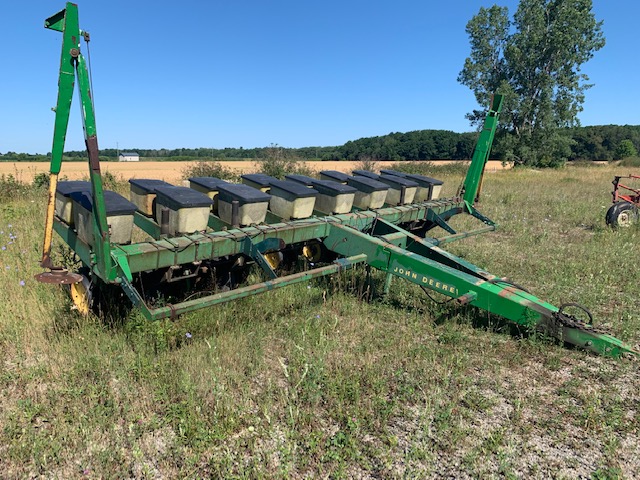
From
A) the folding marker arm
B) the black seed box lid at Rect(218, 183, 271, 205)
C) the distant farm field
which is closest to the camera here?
the folding marker arm

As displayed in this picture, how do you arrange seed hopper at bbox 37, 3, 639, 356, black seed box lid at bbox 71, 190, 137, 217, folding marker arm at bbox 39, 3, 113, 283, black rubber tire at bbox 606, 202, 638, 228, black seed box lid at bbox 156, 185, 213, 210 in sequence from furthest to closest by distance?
1. black rubber tire at bbox 606, 202, 638, 228
2. black seed box lid at bbox 156, 185, 213, 210
3. black seed box lid at bbox 71, 190, 137, 217
4. seed hopper at bbox 37, 3, 639, 356
5. folding marker arm at bbox 39, 3, 113, 283

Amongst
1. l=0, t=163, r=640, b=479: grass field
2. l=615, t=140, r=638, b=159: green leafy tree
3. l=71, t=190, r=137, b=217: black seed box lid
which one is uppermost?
l=615, t=140, r=638, b=159: green leafy tree

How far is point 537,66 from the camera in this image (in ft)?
110

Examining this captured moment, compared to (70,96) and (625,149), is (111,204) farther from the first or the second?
(625,149)

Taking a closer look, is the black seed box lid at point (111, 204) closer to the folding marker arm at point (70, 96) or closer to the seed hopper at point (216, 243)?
the seed hopper at point (216, 243)

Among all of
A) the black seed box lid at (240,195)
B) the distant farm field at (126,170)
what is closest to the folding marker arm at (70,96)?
the black seed box lid at (240,195)

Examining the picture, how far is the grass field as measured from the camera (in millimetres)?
2430

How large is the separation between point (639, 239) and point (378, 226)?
6309 mm

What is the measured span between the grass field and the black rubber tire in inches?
227

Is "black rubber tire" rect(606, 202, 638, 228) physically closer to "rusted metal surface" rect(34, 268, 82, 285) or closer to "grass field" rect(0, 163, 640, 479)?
"grass field" rect(0, 163, 640, 479)

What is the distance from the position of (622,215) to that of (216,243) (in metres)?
9.81

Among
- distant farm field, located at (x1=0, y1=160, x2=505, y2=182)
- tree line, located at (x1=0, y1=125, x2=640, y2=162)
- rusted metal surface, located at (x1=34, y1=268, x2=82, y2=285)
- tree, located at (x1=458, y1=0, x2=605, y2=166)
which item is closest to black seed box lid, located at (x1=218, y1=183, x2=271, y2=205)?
rusted metal surface, located at (x1=34, y1=268, x2=82, y2=285)

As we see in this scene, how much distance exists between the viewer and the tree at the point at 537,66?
107 feet

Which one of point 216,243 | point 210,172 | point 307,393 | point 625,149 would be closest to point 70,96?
point 216,243
